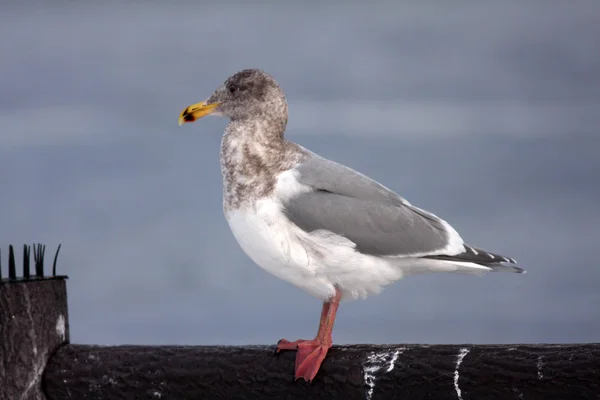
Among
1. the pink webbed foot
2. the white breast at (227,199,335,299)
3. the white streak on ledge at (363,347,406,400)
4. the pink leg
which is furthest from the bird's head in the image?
the white streak on ledge at (363,347,406,400)

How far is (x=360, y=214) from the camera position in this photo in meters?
4.43

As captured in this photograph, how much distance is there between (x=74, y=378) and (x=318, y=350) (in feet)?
3.77

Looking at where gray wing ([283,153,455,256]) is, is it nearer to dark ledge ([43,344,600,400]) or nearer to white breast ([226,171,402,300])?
white breast ([226,171,402,300])

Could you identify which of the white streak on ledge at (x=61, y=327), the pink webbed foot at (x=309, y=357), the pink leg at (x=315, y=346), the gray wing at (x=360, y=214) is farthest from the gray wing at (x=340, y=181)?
the white streak on ledge at (x=61, y=327)

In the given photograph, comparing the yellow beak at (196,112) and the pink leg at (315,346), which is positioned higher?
the yellow beak at (196,112)

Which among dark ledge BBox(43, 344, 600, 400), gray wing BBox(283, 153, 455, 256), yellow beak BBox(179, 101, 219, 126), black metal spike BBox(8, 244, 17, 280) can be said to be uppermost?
yellow beak BBox(179, 101, 219, 126)

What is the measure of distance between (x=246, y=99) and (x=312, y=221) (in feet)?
2.49

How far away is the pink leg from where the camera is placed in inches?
168

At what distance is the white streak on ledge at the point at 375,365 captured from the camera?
4238mm

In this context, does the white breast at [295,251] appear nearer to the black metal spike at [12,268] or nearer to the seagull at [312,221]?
the seagull at [312,221]

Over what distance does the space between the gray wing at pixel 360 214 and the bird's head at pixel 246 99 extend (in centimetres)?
34

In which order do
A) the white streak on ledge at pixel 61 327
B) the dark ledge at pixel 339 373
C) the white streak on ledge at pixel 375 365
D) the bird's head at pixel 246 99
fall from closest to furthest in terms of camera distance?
the dark ledge at pixel 339 373
the white streak on ledge at pixel 375 365
the white streak on ledge at pixel 61 327
the bird's head at pixel 246 99

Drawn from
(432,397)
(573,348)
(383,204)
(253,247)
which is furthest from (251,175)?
(573,348)

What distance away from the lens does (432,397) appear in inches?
165
